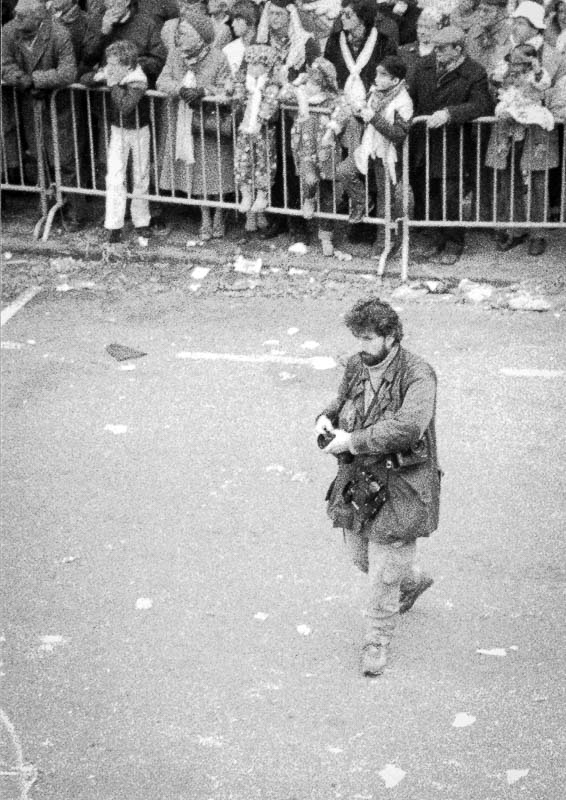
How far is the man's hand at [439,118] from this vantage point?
12.6 m

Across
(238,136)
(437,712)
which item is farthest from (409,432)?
(238,136)

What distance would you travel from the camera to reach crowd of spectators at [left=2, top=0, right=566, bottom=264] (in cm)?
1273

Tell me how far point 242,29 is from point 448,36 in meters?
2.08

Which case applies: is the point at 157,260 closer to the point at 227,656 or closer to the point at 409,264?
the point at 409,264

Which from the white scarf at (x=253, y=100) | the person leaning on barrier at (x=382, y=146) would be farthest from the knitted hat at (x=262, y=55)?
the person leaning on barrier at (x=382, y=146)

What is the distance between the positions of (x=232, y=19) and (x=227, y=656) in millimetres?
8316

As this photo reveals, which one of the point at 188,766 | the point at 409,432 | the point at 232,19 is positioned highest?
the point at 232,19

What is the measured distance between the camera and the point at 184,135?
46.2ft

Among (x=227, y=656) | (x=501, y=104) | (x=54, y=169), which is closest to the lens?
(x=227, y=656)

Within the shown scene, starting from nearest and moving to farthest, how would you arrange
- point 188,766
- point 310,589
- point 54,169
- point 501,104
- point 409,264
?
point 188,766, point 310,589, point 501,104, point 409,264, point 54,169

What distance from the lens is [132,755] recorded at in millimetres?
6484

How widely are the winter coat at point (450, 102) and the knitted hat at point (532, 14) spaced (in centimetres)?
55

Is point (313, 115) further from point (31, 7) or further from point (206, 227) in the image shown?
point (31, 7)

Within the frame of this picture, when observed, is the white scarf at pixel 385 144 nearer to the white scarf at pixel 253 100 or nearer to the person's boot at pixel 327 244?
the person's boot at pixel 327 244
